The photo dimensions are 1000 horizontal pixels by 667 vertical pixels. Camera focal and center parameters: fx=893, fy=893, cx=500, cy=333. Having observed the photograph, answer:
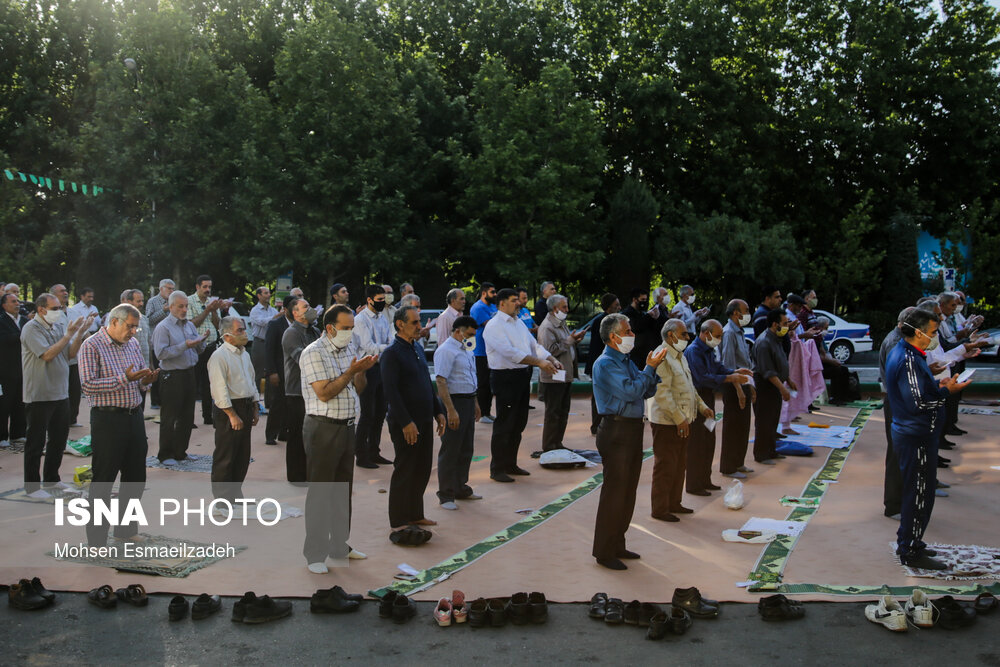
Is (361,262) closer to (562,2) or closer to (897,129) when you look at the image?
(562,2)

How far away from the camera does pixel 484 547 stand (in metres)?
7.12

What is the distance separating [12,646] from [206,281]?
6992mm

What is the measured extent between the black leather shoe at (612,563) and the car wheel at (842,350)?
18379 mm

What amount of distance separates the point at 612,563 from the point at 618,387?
1.31 m

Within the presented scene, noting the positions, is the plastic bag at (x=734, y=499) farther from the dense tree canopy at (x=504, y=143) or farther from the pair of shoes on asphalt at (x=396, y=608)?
the dense tree canopy at (x=504, y=143)

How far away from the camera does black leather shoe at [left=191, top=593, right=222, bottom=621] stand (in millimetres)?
5588

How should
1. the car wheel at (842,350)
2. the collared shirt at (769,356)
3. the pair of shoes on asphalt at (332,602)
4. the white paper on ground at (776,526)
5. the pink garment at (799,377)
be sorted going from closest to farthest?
the pair of shoes on asphalt at (332,602)
the white paper on ground at (776,526)
the collared shirt at (769,356)
the pink garment at (799,377)
the car wheel at (842,350)

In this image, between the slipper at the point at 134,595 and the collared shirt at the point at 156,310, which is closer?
the slipper at the point at 134,595

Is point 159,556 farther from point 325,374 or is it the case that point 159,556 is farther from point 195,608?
point 325,374

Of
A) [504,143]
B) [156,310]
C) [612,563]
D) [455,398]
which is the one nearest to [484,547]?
[612,563]

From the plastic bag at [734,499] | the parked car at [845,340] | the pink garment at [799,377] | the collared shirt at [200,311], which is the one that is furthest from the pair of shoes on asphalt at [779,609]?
the parked car at [845,340]

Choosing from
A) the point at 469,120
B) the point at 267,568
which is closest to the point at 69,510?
the point at 267,568

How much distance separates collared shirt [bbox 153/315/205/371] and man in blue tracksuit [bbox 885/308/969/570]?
7429 millimetres

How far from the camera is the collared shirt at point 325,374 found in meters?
6.34
